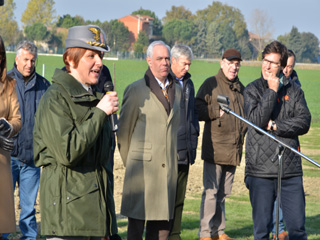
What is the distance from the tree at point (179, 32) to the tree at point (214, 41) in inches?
180

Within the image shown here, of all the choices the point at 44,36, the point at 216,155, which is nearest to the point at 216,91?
the point at 216,155

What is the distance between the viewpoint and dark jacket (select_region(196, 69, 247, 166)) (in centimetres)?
791

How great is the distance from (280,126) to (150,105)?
47.9 inches

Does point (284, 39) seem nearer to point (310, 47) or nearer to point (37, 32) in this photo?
point (310, 47)

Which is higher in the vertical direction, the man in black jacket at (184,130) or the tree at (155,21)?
the tree at (155,21)

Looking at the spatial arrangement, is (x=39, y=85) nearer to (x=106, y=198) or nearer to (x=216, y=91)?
(x=216, y=91)

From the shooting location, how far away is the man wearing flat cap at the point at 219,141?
793cm

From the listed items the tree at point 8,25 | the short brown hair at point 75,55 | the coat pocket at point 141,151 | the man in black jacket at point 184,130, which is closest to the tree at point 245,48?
the tree at point 8,25

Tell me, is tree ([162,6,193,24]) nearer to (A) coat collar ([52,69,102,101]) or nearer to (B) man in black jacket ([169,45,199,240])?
(B) man in black jacket ([169,45,199,240])

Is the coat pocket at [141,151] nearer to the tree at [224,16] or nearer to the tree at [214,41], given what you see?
the tree at [214,41]

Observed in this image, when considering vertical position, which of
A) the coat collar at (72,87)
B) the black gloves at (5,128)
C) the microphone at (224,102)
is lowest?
the black gloves at (5,128)

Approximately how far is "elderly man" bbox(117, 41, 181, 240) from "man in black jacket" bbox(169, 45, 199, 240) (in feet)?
2.79

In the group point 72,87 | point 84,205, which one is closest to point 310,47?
point 72,87

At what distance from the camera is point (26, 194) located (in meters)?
7.26
